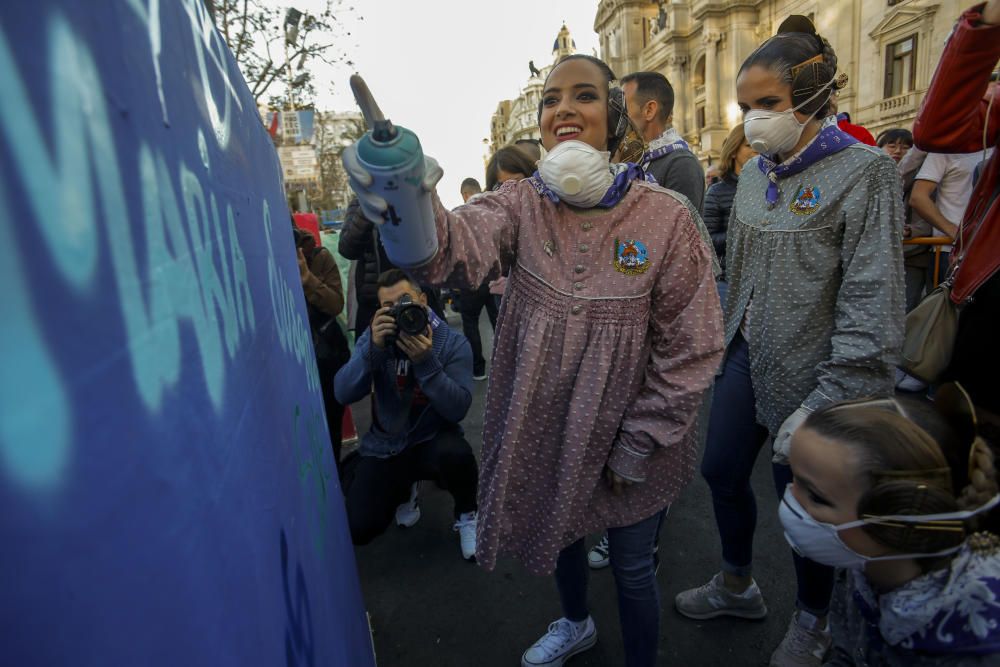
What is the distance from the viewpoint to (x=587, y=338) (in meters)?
1.45

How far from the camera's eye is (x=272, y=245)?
1.53 meters

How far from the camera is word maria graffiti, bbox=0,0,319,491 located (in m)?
0.36

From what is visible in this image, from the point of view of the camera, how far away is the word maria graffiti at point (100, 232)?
0.36 metres

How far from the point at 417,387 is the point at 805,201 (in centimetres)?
185

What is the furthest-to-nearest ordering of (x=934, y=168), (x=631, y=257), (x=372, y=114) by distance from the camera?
(x=934, y=168)
(x=631, y=257)
(x=372, y=114)

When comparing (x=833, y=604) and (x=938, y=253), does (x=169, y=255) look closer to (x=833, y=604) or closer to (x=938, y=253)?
(x=833, y=604)

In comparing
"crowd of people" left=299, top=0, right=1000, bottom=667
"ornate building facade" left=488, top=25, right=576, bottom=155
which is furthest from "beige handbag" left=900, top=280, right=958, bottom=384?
"ornate building facade" left=488, top=25, right=576, bottom=155

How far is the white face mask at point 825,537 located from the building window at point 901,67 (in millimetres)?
25454

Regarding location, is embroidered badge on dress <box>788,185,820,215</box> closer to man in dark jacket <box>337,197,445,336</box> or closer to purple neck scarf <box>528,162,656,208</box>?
purple neck scarf <box>528,162,656,208</box>

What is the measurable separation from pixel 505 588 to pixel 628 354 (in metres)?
1.55

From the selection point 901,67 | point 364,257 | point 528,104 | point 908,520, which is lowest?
point 908,520

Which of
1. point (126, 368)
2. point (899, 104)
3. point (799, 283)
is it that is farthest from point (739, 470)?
point (899, 104)

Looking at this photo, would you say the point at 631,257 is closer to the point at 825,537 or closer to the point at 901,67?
the point at 825,537

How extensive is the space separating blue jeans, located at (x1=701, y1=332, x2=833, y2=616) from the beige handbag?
1.49 ft
